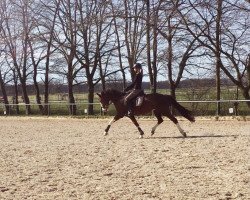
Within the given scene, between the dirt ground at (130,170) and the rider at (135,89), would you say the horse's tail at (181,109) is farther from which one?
the dirt ground at (130,170)

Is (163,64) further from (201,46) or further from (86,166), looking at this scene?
(86,166)

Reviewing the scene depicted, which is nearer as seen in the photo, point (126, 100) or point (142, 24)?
point (126, 100)

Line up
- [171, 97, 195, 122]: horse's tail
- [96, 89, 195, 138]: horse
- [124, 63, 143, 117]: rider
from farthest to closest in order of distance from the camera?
1. [171, 97, 195, 122]: horse's tail
2. [96, 89, 195, 138]: horse
3. [124, 63, 143, 117]: rider

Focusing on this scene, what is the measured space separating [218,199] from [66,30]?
3052cm

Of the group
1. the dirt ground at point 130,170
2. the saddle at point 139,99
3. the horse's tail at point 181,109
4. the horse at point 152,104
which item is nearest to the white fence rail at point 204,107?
the horse's tail at point 181,109

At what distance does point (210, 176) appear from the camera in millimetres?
7891

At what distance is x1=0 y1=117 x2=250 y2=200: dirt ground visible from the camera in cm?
691

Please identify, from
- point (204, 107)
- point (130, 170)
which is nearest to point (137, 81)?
point (130, 170)

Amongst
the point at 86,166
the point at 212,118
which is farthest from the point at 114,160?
the point at 212,118

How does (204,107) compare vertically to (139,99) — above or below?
below

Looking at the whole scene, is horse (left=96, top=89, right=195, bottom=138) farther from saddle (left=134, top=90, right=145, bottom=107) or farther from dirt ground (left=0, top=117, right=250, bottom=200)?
dirt ground (left=0, top=117, right=250, bottom=200)

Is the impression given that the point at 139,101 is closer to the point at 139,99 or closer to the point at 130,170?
the point at 139,99

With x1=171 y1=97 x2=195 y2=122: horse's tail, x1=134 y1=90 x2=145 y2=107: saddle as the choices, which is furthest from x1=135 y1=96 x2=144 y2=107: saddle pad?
x1=171 y1=97 x2=195 y2=122: horse's tail

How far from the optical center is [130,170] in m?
8.79
